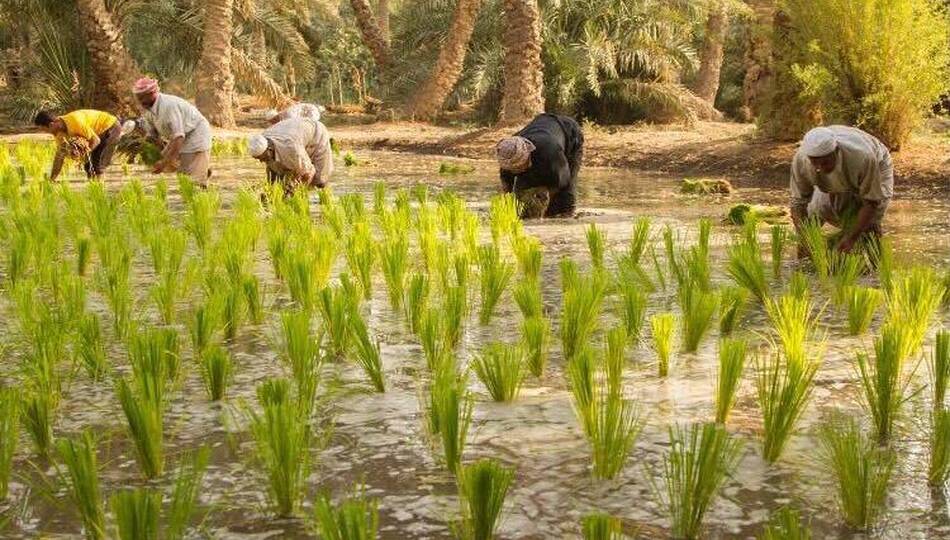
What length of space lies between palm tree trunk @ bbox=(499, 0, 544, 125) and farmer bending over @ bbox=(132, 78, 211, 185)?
655 centimetres

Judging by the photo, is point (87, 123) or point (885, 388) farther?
point (87, 123)

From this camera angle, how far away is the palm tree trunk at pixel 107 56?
15.7 meters

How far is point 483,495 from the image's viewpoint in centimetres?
211

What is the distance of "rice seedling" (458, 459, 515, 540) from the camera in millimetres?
2082

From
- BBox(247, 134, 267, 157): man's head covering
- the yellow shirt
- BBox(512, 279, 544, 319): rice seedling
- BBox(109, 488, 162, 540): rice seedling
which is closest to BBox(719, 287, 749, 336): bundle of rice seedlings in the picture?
BBox(512, 279, 544, 319): rice seedling

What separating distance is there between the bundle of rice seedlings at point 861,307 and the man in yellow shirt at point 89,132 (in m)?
7.05

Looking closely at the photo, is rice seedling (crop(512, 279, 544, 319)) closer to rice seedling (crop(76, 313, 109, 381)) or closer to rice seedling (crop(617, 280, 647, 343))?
rice seedling (crop(617, 280, 647, 343))

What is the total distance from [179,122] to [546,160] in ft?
10.4

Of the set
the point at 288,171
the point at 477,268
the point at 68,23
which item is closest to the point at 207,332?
the point at 477,268

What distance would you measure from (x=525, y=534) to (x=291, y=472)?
0.52m

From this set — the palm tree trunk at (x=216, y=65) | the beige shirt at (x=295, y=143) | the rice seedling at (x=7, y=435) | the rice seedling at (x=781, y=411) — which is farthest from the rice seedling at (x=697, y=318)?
the palm tree trunk at (x=216, y=65)

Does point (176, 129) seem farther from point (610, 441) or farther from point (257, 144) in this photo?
point (610, 441)

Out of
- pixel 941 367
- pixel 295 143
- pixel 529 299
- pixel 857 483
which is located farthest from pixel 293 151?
pixel 857 483

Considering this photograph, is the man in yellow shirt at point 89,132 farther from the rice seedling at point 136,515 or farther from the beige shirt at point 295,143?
the rice seedling at point 136,515
